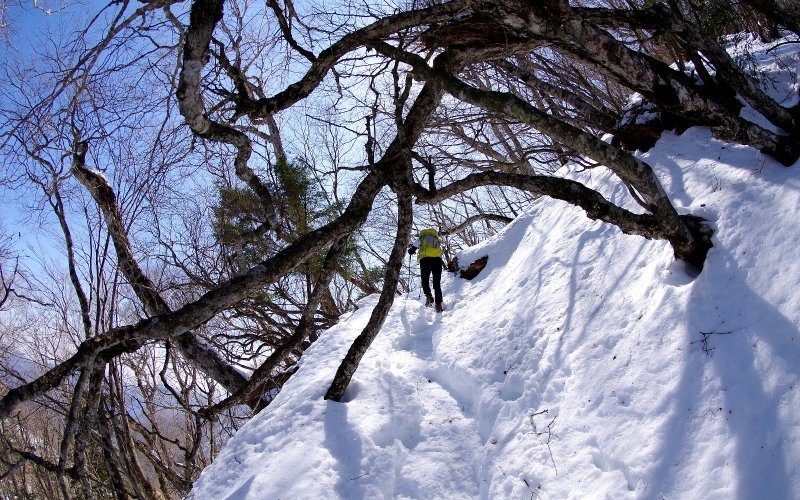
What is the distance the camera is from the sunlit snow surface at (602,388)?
109 inches

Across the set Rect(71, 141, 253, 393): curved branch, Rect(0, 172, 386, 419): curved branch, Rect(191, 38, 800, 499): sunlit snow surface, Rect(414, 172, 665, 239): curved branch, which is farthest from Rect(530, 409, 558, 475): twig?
Rect(71, 141, 253, 393): curved branch

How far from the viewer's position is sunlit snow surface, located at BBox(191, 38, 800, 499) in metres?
2.78

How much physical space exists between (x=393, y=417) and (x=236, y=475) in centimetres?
160

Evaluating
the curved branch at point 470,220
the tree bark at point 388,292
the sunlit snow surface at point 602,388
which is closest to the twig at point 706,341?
the sunlit snow surface at point 602,388

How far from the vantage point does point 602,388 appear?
12.3 ft

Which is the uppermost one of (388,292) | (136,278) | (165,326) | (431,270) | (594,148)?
(136,278)

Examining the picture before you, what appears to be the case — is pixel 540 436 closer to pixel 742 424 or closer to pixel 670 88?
pixel 742 424

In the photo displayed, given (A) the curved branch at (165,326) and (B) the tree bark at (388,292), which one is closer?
(A) the curved branch at (165,326)

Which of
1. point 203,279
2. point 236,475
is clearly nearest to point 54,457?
point 203,279

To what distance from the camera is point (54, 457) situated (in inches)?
704

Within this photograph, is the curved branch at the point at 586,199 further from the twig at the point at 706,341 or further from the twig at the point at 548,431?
the twig at the point at 548,431

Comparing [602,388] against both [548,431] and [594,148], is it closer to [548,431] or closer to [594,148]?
[548,431]

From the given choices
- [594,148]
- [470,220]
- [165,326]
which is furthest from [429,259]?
[165,326]

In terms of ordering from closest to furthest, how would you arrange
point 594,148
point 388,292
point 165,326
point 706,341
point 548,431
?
1. point 706,341
2. point 594,148
3. point 165,326
4. point 548,431
5. point 388,292
